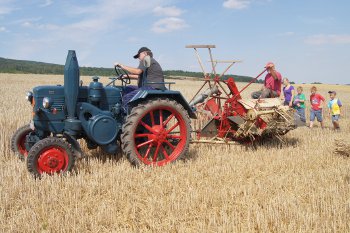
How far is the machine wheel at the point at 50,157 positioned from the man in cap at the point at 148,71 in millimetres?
1671

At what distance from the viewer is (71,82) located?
200 inches

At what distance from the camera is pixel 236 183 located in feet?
15.2

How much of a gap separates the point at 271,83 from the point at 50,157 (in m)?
4.92

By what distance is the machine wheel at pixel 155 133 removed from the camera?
17.2ft

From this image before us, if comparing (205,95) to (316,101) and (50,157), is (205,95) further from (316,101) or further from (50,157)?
(316,101)

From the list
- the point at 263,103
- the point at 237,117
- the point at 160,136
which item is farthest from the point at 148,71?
the point at 263,103

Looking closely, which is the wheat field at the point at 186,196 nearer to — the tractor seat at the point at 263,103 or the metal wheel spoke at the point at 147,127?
the metal wheel spoke at the point at 147,127

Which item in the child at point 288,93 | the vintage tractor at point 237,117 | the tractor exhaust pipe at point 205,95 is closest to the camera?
the vintage tractor at point 237,117

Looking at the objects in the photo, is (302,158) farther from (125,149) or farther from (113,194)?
(113,194)

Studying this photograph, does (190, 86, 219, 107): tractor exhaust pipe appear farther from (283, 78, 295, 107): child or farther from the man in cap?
(283, 78, 295, 107): child

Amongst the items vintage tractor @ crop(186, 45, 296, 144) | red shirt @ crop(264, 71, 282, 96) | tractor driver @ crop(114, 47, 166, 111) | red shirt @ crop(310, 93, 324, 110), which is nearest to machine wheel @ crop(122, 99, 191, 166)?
tractor driver @ crop(114, 47, 166, 111)

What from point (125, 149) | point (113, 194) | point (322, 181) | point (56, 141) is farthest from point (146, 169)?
point (322, 181)

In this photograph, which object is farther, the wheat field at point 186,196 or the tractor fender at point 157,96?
the tractor fender at point 157,96

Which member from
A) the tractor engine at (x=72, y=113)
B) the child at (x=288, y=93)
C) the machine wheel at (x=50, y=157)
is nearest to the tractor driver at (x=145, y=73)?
the tractor engine at (x=72, y=113)
